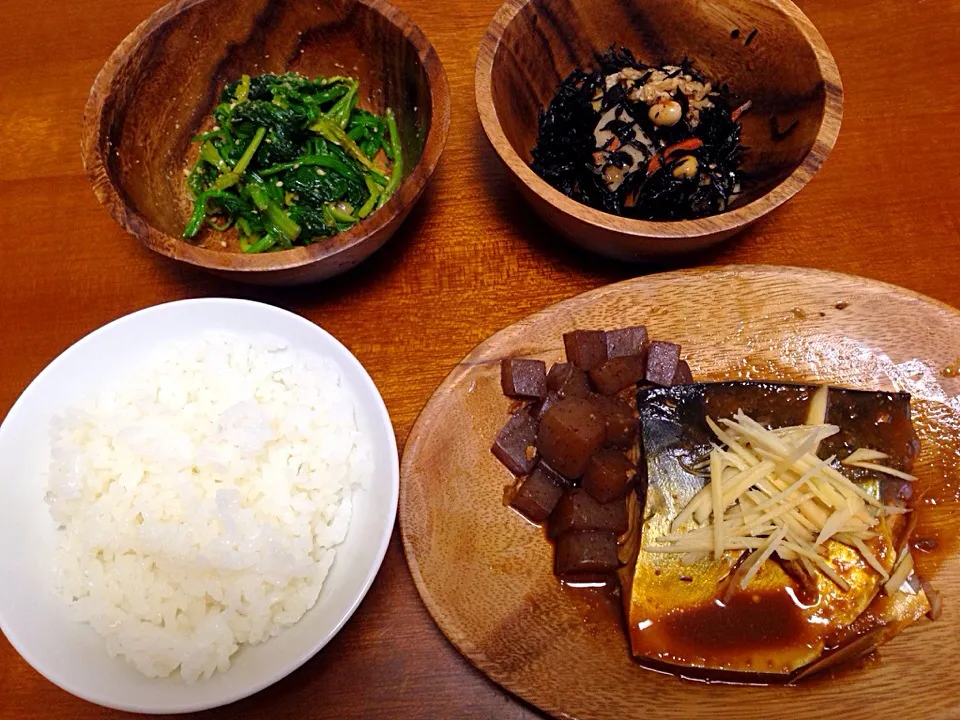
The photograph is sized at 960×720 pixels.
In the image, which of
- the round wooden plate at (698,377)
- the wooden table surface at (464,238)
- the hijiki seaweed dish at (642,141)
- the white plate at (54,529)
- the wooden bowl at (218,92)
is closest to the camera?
the white plate at (54,529)

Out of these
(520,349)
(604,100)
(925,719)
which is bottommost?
(925,719)

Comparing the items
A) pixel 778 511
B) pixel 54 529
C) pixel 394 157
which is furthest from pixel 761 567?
pixel 54 529

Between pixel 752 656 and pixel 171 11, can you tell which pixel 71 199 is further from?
pixel 752 656

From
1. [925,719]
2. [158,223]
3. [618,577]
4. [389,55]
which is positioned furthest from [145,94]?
[925,719]

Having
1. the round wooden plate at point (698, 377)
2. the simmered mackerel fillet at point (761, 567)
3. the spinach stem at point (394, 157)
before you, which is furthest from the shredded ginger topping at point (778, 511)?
the spinach stem at point (394, 157)

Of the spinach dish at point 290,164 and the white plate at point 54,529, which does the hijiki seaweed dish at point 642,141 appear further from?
the white plate at point 54,529
